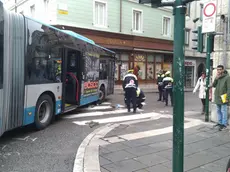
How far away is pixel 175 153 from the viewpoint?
3205 millimetres

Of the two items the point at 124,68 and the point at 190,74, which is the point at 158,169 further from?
the point at 190,74

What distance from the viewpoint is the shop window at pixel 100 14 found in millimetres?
20263

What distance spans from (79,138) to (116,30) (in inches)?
635

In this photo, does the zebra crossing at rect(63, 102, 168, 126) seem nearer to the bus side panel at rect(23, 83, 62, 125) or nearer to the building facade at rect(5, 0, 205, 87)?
the bus side panel at rect(23, 83, 62, 125)

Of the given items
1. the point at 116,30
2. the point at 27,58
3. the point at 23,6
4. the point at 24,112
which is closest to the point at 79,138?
the point at 24,112

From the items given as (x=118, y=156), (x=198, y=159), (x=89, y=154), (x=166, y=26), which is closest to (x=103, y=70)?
(x=89, y=154)

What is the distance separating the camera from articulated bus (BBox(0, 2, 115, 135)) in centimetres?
542

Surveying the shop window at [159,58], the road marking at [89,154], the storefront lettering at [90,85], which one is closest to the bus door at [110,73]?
the storefront lettering at [90,85]

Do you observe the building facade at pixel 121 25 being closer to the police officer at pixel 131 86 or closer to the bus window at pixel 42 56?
the police officer at pixel 131 86

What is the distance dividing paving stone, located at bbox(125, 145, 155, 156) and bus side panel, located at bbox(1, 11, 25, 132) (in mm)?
2620

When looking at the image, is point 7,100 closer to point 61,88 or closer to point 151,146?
→ point 61,88

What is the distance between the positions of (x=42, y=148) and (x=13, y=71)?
177cm

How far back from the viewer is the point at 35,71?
6457mm

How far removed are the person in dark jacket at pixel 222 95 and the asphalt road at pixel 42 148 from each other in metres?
3.53
